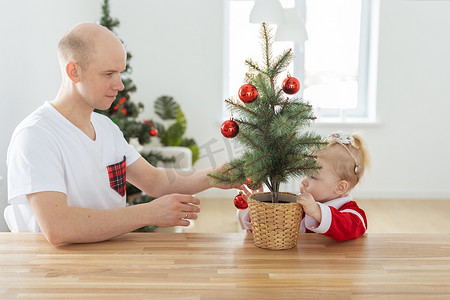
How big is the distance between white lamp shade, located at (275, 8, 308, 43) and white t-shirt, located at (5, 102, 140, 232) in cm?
190

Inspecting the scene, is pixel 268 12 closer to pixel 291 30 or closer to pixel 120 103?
pixel 291 30

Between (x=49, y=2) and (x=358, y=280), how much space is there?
3.10 meters

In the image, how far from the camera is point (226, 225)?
450 cm

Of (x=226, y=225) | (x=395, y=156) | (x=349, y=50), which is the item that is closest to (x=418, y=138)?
(x=395, y=156)

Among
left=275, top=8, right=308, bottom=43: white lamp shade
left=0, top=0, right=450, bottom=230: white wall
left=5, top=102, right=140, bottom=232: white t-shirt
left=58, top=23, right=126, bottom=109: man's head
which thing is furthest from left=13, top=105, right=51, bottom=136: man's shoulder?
left=0, top=0, right=450, bottom=230: white wall

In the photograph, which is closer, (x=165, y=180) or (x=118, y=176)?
(x=118, y=176)

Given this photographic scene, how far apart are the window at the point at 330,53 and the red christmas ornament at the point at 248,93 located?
14.1 feet

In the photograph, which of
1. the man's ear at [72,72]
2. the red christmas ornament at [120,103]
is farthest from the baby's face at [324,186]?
the red christmas ornament at [120,103]

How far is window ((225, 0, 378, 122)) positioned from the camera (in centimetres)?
563

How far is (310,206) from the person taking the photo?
142cm

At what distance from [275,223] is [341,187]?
49 centimetres

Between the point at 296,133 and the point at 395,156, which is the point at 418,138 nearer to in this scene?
the point at 395,156

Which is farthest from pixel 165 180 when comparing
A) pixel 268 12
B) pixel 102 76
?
pixel 268 12

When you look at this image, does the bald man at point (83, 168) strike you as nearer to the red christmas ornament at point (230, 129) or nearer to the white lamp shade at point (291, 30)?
the red christmas ornament at point (230, 129)
